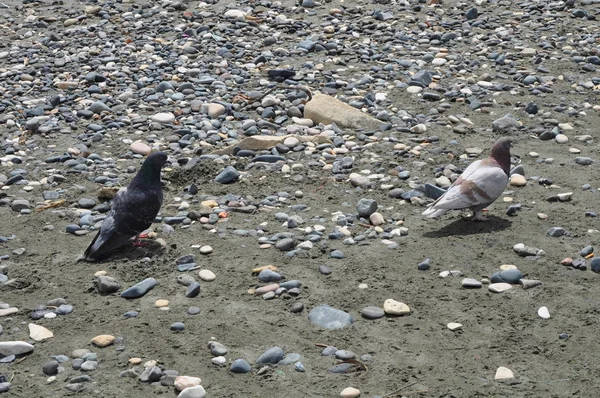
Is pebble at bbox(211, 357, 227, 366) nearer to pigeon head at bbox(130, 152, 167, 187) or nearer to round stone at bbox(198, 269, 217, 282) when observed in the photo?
round stone at bbox(198, 269, 217, 282)

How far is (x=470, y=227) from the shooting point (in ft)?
22.1

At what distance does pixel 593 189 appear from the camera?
23.8 ft

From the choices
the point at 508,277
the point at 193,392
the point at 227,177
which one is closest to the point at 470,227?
the point at 508,277

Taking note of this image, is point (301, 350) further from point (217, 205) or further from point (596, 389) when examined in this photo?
point (217, 205)

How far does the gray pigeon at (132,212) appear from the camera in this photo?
6.39 meters

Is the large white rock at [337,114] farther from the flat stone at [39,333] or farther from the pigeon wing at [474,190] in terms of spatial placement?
the flat stone at [39,333]

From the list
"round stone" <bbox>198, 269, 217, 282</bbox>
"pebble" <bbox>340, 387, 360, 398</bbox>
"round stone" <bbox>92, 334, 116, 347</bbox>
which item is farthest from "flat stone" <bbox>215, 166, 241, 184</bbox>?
"pebble" <bbox>340, 387, 360, 398</bbox>

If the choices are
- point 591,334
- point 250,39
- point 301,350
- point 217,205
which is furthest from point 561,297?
point 250,39

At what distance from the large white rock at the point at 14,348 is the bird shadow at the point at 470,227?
2938mm

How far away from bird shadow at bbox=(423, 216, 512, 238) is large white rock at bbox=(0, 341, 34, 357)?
9.64 feet

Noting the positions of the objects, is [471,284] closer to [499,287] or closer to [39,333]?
[499,287]

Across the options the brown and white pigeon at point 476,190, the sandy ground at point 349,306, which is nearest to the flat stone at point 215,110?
the sandy ground at point 349,306

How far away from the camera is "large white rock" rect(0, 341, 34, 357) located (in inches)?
206

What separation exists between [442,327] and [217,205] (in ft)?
8.13
